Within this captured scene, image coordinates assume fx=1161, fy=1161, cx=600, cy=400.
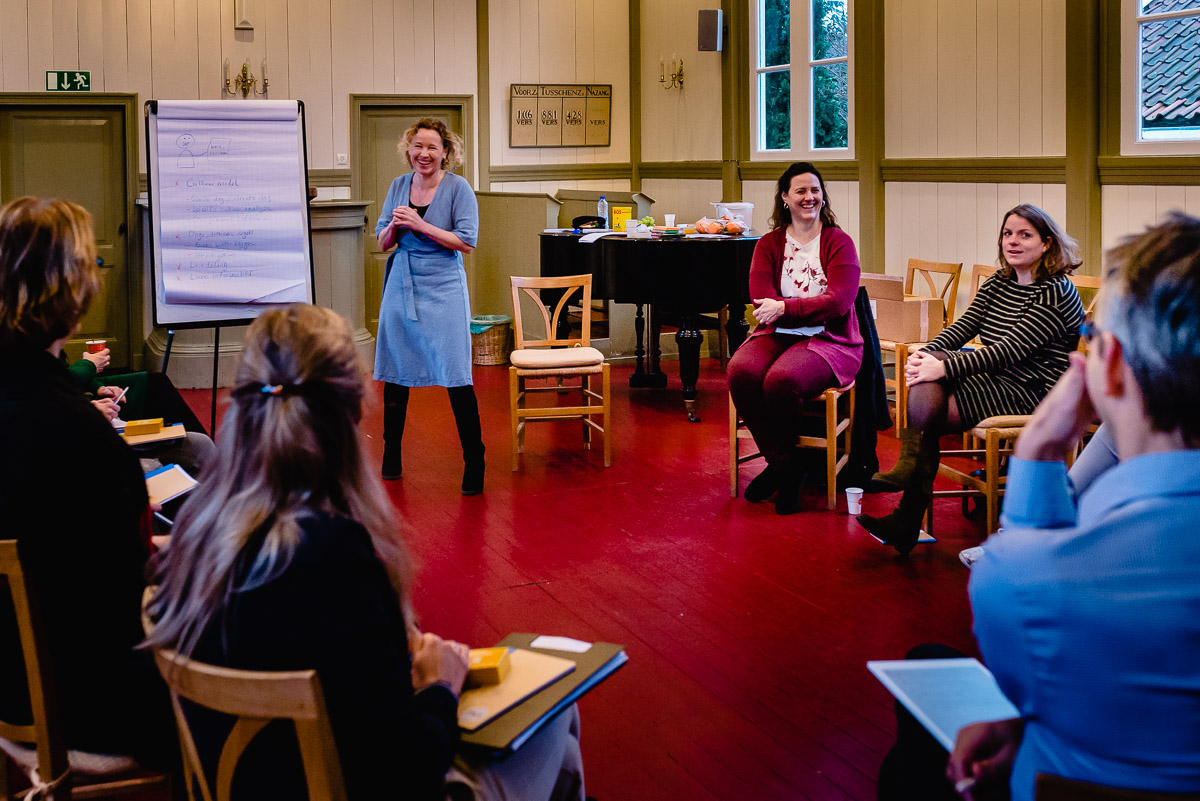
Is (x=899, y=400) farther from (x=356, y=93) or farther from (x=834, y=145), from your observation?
(x=356, y=93)

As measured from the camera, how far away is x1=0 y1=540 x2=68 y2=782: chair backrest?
1.75 meters

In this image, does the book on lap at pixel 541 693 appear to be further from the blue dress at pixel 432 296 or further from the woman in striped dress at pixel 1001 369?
the blue dress at pixel 432 296

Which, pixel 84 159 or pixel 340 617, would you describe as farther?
pixel 84 159

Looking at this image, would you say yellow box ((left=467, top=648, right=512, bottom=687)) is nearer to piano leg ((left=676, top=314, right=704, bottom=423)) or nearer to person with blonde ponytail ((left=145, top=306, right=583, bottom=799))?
person with blonde ponytail ((left=145, top=306, right=583, bottom=799))

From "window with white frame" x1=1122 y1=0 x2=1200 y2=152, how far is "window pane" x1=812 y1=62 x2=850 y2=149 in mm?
2407

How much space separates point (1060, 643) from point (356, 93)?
879 centimetres

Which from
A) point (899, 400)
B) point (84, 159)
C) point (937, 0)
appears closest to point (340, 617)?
point (899, 400)

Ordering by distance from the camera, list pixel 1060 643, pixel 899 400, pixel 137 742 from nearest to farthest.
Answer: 1. pixel 1060 643
2. pixel 137 742
3. pixel 899 400

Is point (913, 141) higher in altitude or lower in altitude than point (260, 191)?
higher

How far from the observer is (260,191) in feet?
15.9

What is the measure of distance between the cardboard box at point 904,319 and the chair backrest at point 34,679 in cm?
476

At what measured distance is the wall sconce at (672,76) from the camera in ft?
32.0

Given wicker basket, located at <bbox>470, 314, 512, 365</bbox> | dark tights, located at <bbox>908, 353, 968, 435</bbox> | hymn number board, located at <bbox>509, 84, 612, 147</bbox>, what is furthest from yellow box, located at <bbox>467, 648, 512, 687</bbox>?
hymn number board, located at <bbox>509, 84, 612, 147</bbox>

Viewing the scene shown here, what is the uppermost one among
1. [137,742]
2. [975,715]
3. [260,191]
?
[260,191]
